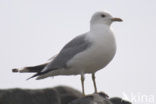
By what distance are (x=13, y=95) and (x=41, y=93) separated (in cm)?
75

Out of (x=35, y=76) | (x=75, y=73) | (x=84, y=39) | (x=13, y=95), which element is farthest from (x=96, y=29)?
(x=13, y=95)

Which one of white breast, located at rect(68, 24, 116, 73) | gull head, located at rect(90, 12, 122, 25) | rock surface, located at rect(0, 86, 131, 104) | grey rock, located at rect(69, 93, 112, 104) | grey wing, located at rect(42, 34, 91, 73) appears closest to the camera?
grey rock, located at rect(69, 93, 112, 104)

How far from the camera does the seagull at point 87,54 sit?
11.6 m

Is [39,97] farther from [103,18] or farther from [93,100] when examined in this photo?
[103,18]

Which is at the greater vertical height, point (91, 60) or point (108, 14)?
point (108, 14)

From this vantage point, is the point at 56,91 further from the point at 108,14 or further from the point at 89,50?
the point at 108,14

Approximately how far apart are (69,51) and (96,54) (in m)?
0.96

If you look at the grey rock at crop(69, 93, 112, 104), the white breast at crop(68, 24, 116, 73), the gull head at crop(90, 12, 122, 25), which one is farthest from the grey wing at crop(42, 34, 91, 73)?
the grey rock at crop(69, 93, 112, 104)

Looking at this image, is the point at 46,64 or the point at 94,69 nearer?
the point at 94,69

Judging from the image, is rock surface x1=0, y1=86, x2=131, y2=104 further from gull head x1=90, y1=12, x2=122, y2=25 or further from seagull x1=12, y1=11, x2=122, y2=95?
gull head x1=90, y1=12, x2=122, y2=25

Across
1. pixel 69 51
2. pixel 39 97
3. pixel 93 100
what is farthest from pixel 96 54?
pixel 39 97

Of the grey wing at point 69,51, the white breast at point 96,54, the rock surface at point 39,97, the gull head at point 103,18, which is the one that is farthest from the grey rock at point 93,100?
the gull head at point 103,18

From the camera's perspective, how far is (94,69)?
11.8 meters

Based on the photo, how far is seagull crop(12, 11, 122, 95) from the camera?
11.6 metres
